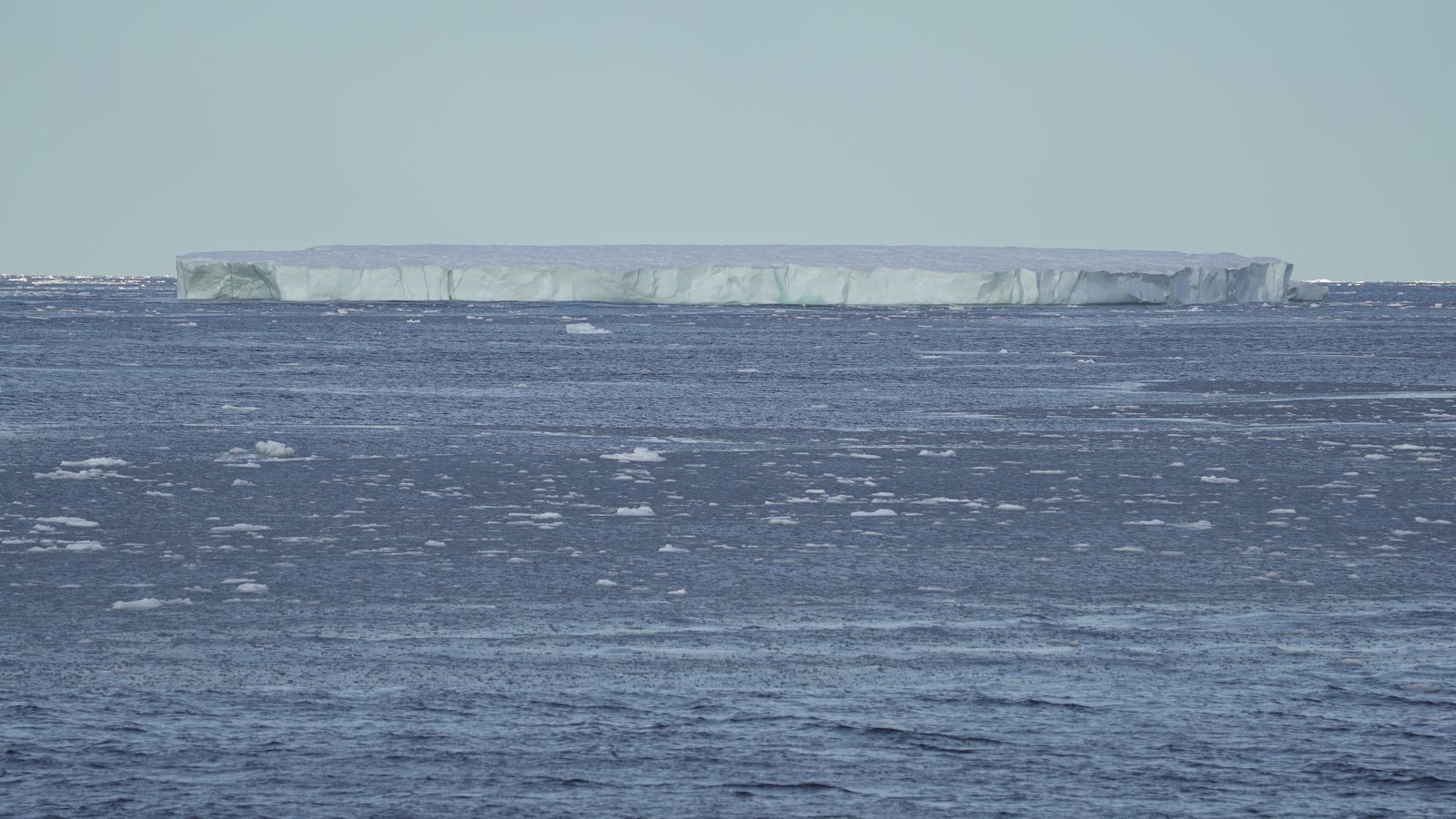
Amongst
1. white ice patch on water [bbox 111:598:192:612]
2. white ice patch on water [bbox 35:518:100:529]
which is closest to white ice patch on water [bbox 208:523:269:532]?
white ice patch on water [bbox 35:518:100:529]

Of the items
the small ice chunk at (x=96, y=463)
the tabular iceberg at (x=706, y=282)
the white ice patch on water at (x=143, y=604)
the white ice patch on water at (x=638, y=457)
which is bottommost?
the small ice chunk at (x=96, y=463)

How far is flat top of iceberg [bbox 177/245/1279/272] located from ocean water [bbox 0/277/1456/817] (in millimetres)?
43491

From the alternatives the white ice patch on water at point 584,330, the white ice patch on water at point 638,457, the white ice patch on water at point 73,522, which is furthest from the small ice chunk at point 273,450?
the white ice patch on water at point 584,330

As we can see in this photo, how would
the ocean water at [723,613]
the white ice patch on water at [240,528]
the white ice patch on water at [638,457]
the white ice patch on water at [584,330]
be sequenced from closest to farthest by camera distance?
the ocean water at [723,613], the white ice patch on water at [240,528], the white ice patch on water at [638,457], the white ice patch on water at [584,330]

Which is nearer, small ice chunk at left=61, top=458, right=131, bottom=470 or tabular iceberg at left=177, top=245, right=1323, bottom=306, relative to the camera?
A: small ice chunk at left=61, top=458, right=131, bottom=470

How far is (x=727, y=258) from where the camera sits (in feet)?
238

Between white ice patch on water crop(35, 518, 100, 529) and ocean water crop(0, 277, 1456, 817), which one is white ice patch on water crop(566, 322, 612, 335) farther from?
white ice patch on water crop(35, 518, 100, 529)

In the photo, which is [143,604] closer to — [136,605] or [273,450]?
[136,605]

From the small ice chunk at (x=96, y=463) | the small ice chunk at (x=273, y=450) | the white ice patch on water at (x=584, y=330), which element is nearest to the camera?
the small ice chunk at (x=96, y=463)

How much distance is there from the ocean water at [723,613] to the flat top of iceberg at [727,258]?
43491mm

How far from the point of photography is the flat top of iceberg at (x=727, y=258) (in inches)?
2442

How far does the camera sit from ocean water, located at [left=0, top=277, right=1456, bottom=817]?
4.50 metres

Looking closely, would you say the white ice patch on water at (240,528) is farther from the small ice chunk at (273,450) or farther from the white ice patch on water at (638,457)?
the white ice patch on water at (638,457)

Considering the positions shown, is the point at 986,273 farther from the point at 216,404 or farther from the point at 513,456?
the point at 513,456
